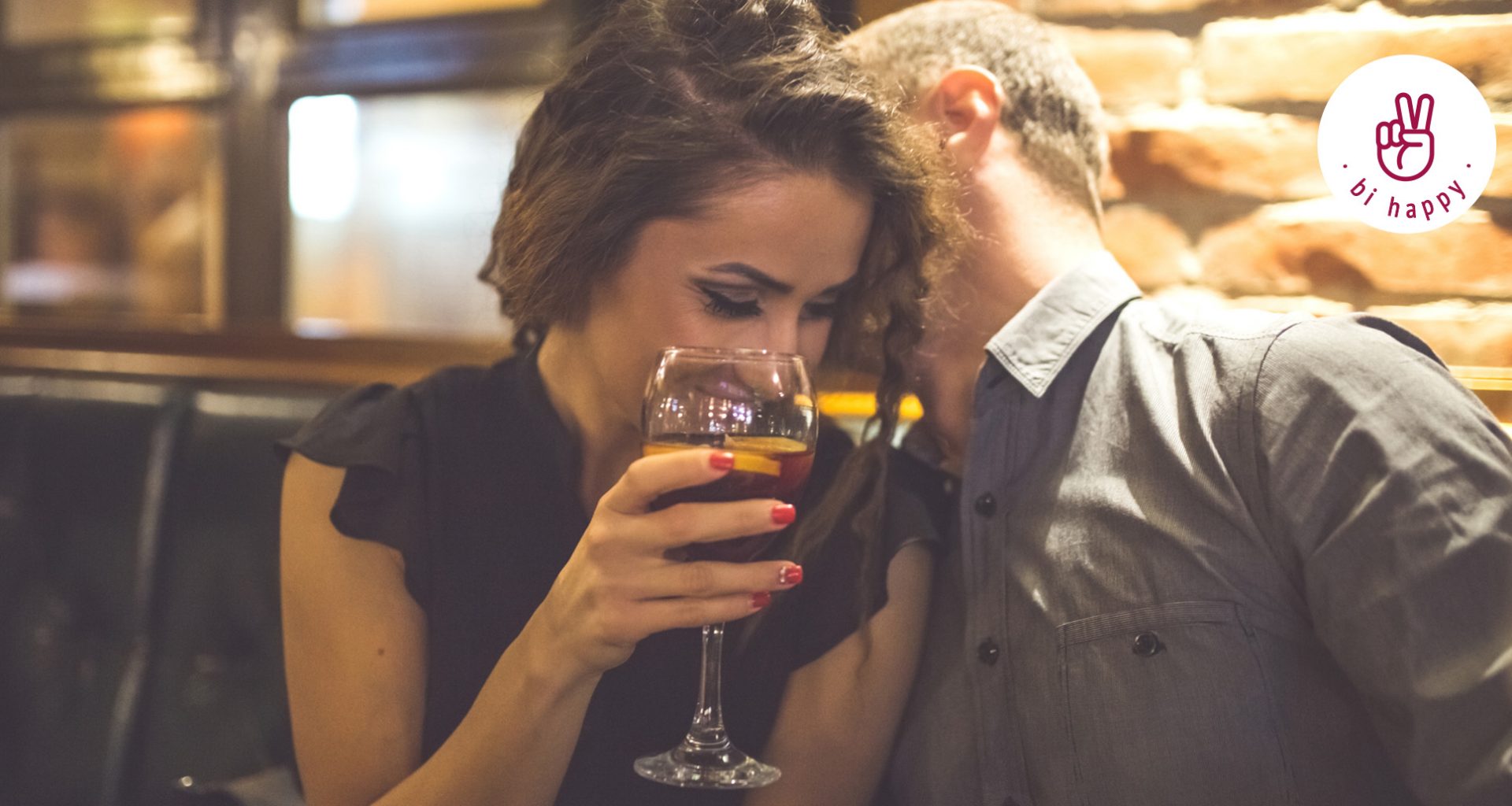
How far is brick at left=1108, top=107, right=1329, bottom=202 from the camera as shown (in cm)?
148

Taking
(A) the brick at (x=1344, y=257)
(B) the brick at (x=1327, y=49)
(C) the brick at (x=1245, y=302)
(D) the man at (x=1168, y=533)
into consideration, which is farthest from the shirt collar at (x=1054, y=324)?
(B) the brick at (x=1327, y=49)

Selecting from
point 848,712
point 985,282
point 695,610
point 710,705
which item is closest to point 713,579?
point 695,610

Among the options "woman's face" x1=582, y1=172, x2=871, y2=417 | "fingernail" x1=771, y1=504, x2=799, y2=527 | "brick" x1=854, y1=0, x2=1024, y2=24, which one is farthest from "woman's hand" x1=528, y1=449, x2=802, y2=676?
"brick" x1=854, y1=0, x2=1024, y2=24

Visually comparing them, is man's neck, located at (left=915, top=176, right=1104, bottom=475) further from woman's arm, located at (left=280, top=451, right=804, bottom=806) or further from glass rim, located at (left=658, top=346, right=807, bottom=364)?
woman's arm, located at (left=280, top=451, right=804, bottom=806)

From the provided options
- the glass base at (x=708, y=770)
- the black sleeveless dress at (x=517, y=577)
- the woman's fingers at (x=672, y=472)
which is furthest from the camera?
the black sleeveless dress at (x=517, y=577)

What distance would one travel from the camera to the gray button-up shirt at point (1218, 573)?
104 cm

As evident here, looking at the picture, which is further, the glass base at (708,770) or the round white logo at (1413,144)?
the round white logo at (1413,144)

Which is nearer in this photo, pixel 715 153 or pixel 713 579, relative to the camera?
pixel 713 579

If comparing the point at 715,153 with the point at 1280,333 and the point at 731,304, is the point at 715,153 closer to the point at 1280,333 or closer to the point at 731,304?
the point at 731,304

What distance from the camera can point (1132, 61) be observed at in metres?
1.64

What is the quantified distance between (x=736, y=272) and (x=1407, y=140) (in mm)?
740

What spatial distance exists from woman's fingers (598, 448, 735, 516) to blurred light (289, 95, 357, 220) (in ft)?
6.91

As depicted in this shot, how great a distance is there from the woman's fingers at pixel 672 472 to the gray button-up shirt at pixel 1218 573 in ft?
1.57

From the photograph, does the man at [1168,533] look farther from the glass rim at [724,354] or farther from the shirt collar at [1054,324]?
the glass rim at [724,354]
